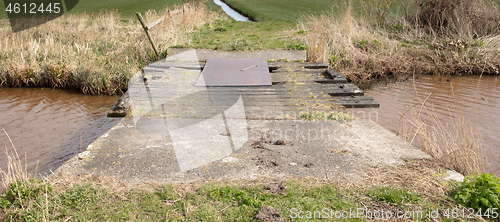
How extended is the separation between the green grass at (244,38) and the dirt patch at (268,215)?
7.23 meters

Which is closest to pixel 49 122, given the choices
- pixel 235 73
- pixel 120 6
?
pixel 235 73

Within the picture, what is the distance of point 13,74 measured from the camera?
8.25m

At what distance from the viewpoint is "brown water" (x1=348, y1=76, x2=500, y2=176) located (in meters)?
5.24

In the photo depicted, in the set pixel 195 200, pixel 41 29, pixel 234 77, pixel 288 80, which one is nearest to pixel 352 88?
pixel 288 80

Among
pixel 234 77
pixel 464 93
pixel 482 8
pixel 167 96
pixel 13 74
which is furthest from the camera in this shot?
pixel 482 8

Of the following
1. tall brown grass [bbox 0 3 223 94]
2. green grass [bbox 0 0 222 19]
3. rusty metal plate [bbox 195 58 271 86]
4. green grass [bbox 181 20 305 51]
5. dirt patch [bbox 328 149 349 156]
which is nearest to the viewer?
dirt patch [bbox 328 149 349 156]

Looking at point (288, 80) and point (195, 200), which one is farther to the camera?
point (288, 80)

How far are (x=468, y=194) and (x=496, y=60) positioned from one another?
28.7ft

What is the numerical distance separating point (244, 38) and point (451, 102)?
6436 millimetres

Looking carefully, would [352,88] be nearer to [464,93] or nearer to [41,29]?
[464,93]

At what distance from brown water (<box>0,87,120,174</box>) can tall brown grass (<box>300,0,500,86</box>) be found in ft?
17.1

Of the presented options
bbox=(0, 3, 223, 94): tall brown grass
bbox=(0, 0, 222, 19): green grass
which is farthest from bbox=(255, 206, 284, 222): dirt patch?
bbox=(0, 0, 222, 19): green grass

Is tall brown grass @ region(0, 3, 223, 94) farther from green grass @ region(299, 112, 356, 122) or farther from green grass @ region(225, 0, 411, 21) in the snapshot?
green grass @ region(225, 0, 411, 21)

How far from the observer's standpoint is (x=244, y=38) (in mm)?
11164
